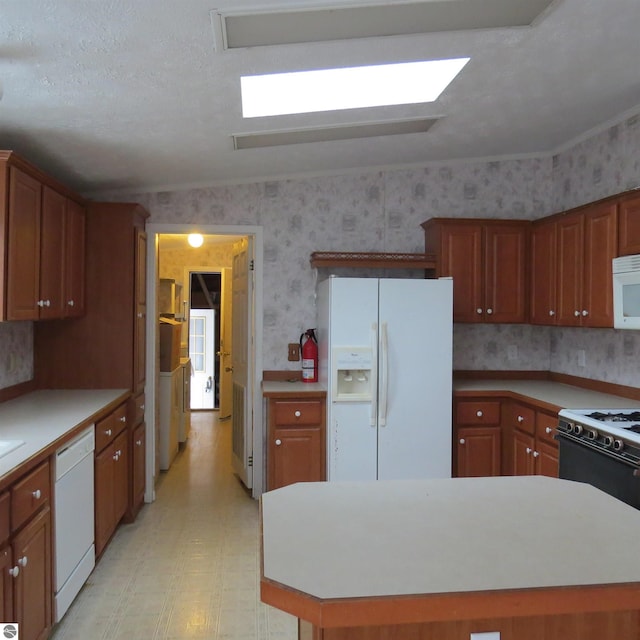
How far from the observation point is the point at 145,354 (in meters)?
4.07

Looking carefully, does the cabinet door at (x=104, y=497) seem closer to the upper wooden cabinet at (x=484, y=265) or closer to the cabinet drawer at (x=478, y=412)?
the cabinet drawer at (x=478, y=412)

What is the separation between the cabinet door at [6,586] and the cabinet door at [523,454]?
9.44 feet

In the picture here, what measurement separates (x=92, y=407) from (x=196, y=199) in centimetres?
185

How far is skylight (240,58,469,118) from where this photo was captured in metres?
2.53

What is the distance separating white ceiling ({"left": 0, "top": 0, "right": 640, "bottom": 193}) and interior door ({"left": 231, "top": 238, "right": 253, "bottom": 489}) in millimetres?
840

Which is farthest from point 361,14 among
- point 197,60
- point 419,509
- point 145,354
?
point 145,354

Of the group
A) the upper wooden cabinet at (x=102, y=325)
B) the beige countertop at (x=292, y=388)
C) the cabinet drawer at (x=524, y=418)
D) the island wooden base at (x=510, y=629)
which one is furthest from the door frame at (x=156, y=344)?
the island wooden base at (x=510, y=629)

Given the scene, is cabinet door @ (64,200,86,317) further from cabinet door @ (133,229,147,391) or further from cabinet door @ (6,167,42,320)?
cabinet door @ (6,167,42,320)

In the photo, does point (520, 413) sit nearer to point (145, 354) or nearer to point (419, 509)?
point (419, 509)

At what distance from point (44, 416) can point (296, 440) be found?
1.57 m

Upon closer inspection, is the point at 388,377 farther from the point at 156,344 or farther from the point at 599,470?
the point at 156,344

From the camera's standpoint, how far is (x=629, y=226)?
306 centimetres

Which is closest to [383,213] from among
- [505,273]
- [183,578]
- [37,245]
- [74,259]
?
[505,273]

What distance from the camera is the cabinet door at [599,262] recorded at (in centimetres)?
320
